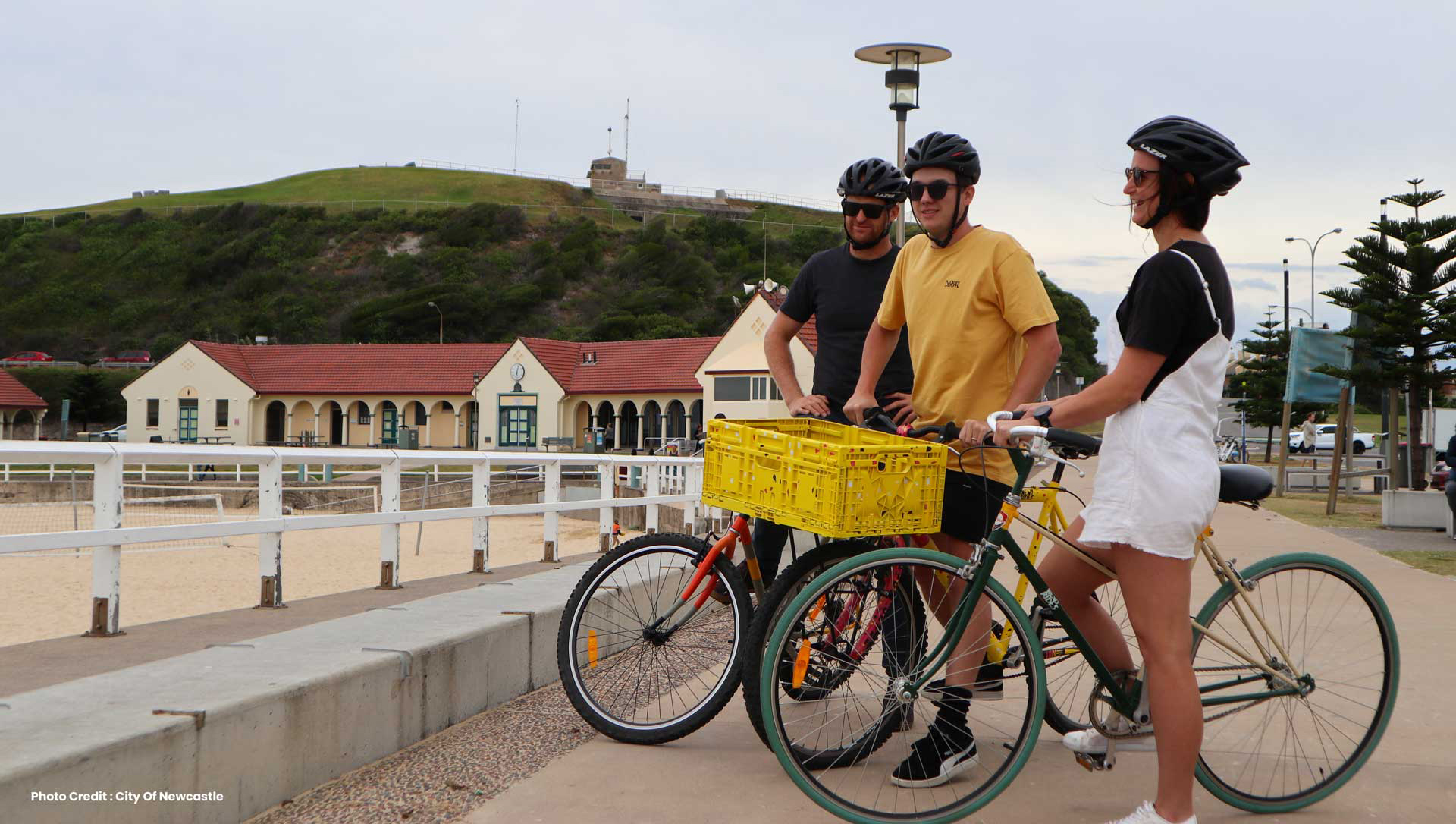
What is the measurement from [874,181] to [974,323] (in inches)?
32.4

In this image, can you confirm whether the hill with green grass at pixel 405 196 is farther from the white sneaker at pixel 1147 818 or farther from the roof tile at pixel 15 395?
the white sneaker at pixel 1147 818

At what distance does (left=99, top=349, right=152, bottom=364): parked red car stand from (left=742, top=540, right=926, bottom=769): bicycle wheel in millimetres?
99722

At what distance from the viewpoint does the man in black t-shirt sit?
465 cm

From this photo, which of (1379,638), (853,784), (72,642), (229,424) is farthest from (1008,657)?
(229,424)

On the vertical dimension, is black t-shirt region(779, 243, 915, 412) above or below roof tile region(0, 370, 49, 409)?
above

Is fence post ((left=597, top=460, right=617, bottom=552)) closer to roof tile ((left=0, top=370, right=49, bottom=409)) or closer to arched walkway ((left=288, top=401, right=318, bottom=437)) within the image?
arched walkway ((left=288, top=401, right=318, bottom=437))

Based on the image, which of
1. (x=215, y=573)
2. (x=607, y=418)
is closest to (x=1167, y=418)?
(x=215, y=573)

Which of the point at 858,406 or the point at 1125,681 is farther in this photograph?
the point at 858,406

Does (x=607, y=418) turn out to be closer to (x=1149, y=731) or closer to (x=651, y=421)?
(x=651, y=421)

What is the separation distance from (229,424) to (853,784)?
70682mm

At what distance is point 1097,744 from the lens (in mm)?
3580

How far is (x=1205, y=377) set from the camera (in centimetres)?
322

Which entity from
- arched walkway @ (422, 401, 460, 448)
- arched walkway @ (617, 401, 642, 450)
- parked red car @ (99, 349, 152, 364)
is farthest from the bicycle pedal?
parked red car @ (99, 349, 152, 364)

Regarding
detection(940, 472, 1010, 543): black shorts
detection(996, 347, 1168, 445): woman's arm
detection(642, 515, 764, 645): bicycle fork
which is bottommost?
detection(642, 515, 764, 645): bicycle fork
